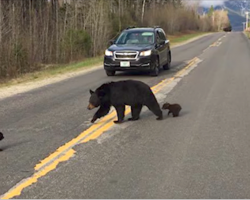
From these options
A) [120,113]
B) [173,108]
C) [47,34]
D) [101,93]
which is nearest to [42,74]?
[47,34]

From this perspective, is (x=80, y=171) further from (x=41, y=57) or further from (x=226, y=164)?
(x=41, y=57)

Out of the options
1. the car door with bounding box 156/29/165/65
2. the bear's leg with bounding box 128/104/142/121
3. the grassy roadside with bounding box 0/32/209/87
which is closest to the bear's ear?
the bear's leg with bounding box 128/104/142/121

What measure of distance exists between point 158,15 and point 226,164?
65098 millimetres

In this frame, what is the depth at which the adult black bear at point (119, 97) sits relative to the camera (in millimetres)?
6320

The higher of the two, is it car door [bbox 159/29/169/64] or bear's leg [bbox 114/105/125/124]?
car door [bbox 159/29/169/64]

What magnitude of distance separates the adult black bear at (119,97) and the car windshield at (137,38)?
779 cm

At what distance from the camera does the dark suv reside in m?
13.1

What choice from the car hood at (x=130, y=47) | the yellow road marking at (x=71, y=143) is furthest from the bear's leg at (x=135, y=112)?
the car hood at (x=130, y=47)

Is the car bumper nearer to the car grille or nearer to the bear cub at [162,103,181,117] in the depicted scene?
the car grille

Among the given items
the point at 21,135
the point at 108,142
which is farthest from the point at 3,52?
the point at 108,142

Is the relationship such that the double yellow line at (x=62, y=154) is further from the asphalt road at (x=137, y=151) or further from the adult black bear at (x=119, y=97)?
the adult black bear at (x=119, y=97)

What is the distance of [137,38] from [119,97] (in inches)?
327

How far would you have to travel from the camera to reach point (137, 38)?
562 inches

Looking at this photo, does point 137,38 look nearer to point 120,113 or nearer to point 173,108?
point 173,108
